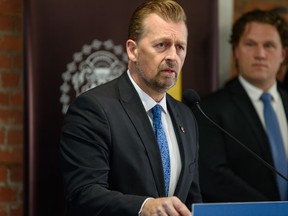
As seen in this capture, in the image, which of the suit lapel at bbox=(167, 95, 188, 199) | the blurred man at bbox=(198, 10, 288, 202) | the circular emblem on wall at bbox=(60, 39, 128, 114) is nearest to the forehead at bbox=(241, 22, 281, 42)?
the blurred man at bbox=(198, 10, 288, 202)

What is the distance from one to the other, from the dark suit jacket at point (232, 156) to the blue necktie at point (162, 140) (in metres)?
1.00

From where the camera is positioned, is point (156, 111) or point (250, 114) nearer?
point (156, 111)

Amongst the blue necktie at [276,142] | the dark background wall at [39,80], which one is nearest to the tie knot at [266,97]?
the blue necktie at [276,142]

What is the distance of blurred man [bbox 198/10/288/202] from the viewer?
3.20m

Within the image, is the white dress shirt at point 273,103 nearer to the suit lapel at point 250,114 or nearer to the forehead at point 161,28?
the suit lapel at point 250,114

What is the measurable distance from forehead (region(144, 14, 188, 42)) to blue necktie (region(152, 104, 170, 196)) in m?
0.23

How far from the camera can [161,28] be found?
2.20 meters

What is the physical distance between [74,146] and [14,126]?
1.24m

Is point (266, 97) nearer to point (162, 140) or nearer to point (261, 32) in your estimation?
point (261, 32)

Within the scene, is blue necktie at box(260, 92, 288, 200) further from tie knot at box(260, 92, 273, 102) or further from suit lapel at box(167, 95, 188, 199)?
suit lapel at box(167, 95, 188, 199)

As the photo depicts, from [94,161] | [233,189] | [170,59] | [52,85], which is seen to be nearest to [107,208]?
[94,161]

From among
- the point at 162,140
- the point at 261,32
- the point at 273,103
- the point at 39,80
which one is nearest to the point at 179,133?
the point at 162,140

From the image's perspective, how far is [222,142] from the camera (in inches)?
127

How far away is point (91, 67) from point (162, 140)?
0.95 m
